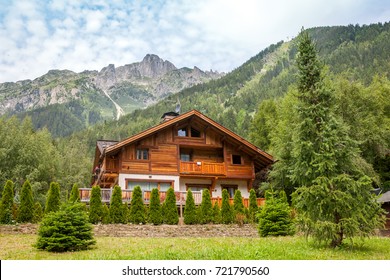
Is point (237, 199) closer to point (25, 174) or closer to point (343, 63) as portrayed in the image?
point (25, 174)

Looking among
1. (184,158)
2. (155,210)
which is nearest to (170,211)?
(155,210)

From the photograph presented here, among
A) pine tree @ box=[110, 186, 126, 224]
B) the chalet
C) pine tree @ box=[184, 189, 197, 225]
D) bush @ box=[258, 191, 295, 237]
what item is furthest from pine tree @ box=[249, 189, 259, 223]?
pine tree @ box=[110, 186, 126, 224]

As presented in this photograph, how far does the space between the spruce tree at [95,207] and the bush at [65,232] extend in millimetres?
6922

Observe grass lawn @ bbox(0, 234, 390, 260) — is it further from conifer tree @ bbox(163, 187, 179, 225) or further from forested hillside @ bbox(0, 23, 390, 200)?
conifer tree @ bbox(163, 187, 179, 225)

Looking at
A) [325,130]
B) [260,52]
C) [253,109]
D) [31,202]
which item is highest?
[260,52]

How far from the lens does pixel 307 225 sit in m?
12.0

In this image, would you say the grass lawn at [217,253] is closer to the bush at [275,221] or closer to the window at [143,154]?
the bush at [275,221]

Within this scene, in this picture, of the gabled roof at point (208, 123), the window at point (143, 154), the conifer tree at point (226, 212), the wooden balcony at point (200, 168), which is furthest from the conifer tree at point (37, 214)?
the wooden balcony at point (200, 168)

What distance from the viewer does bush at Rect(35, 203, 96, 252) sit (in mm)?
11961

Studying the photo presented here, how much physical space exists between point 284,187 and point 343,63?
72.8 metres

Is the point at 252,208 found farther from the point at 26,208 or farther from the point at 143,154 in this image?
the point at 26,208

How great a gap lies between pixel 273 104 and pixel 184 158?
867 inches

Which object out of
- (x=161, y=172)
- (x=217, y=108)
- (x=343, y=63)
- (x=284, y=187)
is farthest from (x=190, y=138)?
(x=217, y=108)

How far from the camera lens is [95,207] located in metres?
19.8
